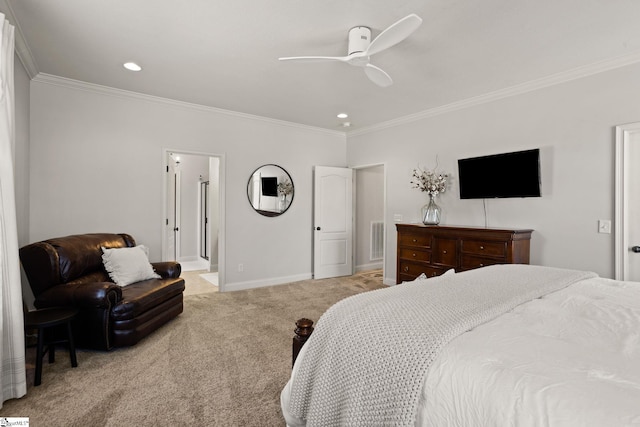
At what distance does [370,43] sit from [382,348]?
2.21 metres

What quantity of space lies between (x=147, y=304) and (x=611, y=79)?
15.4 ft

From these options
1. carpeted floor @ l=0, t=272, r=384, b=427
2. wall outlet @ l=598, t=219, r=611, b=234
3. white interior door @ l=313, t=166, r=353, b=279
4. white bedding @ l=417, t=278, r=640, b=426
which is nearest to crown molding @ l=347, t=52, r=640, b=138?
white interior door @ l=313, t=166, r=353, b=279

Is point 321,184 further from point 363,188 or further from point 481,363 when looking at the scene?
point 481,363

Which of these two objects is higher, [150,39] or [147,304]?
[150,39]

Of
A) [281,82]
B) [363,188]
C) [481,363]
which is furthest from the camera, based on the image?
[363,188]

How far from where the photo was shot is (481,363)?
96 centimetres

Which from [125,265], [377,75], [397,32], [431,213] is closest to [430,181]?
[431,213]

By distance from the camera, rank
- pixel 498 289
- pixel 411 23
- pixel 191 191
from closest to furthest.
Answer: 1. pixel 498 289
2. pixel 411 23
3. pixel 191 191

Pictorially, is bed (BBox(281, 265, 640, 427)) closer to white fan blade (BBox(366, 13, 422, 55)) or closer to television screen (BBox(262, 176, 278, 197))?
white fan blade (BBox(366, 13, 422, 55))

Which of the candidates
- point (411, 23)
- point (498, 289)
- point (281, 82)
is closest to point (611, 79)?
point (411, 23)

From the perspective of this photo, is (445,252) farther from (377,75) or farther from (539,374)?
(539,374)

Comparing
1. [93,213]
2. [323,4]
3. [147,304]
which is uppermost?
[323,4]

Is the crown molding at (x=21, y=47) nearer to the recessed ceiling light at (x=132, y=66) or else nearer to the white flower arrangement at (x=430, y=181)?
the recessed ceiling light at (x=132, y=66)

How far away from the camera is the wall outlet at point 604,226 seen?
3041 mm
